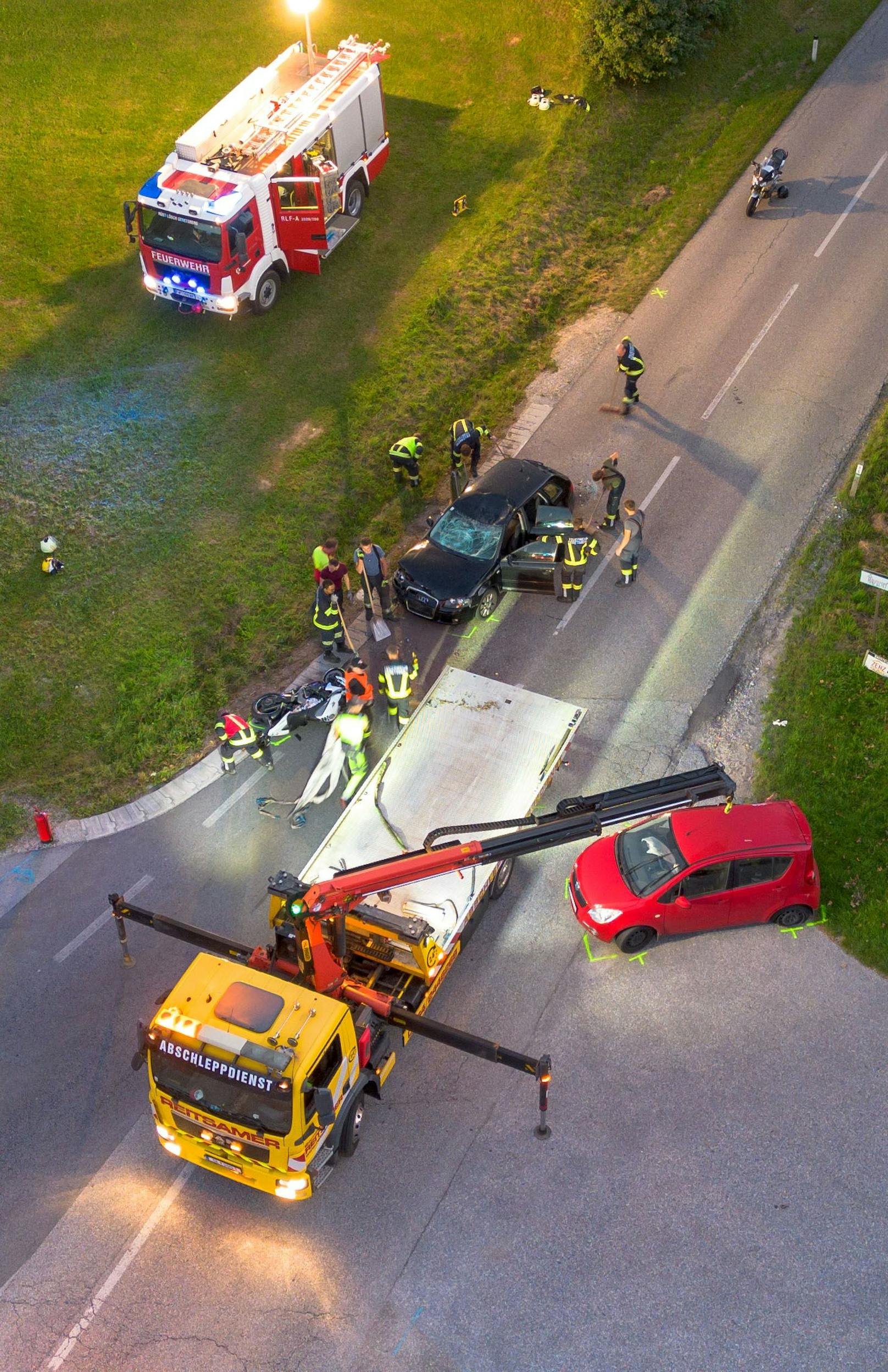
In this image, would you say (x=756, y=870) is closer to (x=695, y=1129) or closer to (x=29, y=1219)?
(x=695, y=1129)

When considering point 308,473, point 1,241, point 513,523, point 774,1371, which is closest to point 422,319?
point 308,473

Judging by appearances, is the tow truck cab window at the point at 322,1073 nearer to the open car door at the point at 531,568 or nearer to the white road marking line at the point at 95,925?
the white road marking line at the point at 95,925

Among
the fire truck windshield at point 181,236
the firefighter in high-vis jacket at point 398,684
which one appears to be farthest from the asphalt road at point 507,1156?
the fire truck windshield at point 181,236

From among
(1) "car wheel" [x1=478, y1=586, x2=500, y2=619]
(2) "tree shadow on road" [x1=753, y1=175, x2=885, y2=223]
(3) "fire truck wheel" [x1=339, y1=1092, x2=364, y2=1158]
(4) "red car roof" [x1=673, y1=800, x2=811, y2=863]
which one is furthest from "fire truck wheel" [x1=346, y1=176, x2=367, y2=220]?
(3) "fire truck wheel" [x1=339, y1=1092, x2=364, y2=1158]

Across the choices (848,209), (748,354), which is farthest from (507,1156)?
(848,209)

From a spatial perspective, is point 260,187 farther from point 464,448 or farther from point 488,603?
point 488,603

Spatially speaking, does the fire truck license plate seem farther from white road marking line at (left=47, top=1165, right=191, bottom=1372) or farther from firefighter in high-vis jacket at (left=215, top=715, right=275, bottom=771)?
firefighter in high-vis jacket at (left=215, top=715, right=275, bottom=771)
